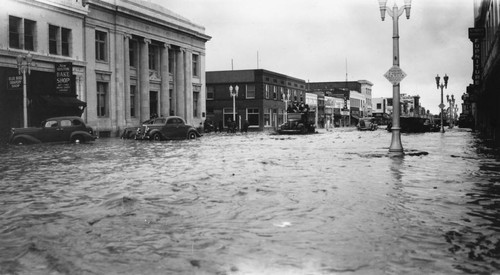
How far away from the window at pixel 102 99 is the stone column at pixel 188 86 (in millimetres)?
13114

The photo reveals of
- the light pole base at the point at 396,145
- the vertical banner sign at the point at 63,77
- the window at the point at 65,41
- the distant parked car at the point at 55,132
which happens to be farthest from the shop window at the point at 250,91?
the light pole base at the point at 396,145

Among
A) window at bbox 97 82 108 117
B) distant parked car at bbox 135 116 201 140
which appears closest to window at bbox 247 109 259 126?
window at bbox 97 82 108 117

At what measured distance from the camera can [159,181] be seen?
37.3ft

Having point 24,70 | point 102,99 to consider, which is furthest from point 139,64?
point 24,70

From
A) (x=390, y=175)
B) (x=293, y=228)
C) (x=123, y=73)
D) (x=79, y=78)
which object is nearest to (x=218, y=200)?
(x=293, y=228)

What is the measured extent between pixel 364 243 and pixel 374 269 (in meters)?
1.00

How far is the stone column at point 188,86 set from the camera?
56500 millimetres

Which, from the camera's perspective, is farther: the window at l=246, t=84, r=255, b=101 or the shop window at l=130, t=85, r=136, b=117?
the window at l=246, t=84, r=255, b=101

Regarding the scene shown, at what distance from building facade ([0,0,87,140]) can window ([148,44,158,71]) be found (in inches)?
493

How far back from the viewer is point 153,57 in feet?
173

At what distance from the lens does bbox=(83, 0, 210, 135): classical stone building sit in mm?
42750

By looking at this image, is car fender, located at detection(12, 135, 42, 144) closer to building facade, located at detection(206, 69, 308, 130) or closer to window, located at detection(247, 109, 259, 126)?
building facade, located at detection(206, 69, 308, 130)

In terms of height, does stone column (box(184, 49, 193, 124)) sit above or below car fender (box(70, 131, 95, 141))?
above

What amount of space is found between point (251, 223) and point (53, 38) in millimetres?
34912
